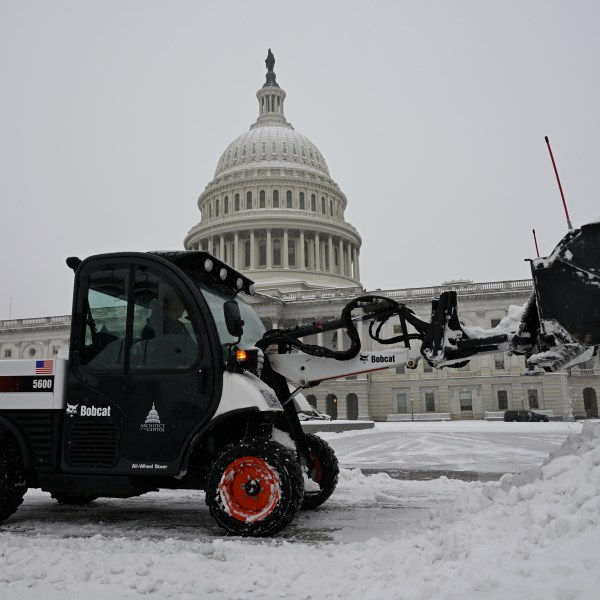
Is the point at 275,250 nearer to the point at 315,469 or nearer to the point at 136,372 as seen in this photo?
the point at 315,469

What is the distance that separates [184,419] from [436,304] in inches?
104

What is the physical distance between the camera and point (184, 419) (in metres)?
5.71

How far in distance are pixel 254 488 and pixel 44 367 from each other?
2498mm

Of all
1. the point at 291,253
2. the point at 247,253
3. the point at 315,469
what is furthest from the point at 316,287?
the point at 315,469

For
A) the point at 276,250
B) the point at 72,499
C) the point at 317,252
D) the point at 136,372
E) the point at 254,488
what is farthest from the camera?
the point at 317,252

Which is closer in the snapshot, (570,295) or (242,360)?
(570,295)

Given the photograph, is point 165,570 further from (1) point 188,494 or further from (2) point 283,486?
(1) point 188,494

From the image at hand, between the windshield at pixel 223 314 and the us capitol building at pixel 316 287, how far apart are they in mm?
49134

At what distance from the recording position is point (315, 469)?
301 inches

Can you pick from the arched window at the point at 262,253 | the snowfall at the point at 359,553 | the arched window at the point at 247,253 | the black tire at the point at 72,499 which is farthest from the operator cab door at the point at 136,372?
the arched window at the point at 247,253

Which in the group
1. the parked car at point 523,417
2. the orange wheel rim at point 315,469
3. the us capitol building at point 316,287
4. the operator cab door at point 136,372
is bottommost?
the orange wheel rim at point 315,469

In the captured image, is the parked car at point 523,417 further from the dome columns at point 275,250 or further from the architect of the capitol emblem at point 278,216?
the dome columns at point 275,250

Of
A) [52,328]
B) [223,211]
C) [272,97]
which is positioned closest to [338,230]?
[223,211]

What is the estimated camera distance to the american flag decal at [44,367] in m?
6.16
